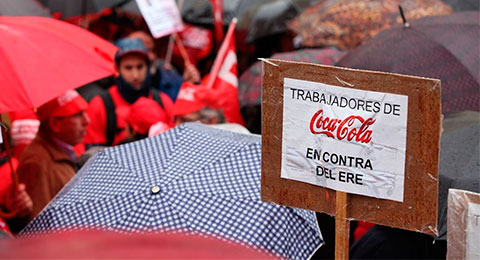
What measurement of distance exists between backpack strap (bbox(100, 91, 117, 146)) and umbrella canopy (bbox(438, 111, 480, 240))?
2.42 metres

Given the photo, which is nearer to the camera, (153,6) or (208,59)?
(153,6)

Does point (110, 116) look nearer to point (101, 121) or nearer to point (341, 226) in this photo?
point (101, 121)

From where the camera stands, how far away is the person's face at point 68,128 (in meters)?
5.18

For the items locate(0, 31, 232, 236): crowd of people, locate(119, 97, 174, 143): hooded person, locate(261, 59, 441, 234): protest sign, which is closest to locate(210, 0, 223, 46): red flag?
locate(0, 31, 232, 236): crowd of people

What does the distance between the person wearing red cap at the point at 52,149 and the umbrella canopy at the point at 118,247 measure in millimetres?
3259

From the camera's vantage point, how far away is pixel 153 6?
678 centimetres

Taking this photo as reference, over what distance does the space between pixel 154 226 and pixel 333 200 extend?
33.8 inches

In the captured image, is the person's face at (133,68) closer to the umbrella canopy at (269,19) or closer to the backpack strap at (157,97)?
the backpack strap at (157,97)

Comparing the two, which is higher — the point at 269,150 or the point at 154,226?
the point at 269,150

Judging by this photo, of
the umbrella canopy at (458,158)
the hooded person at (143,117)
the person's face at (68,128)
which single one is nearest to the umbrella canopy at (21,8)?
the person's face at (68,128)

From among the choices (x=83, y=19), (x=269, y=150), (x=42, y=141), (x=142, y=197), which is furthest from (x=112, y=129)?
(x=269, y=150)

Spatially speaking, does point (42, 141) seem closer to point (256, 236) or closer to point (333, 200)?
point (256, 236)

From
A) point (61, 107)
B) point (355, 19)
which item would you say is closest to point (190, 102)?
point (61, 107)

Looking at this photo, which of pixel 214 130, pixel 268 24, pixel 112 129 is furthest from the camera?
pixel 268 24
